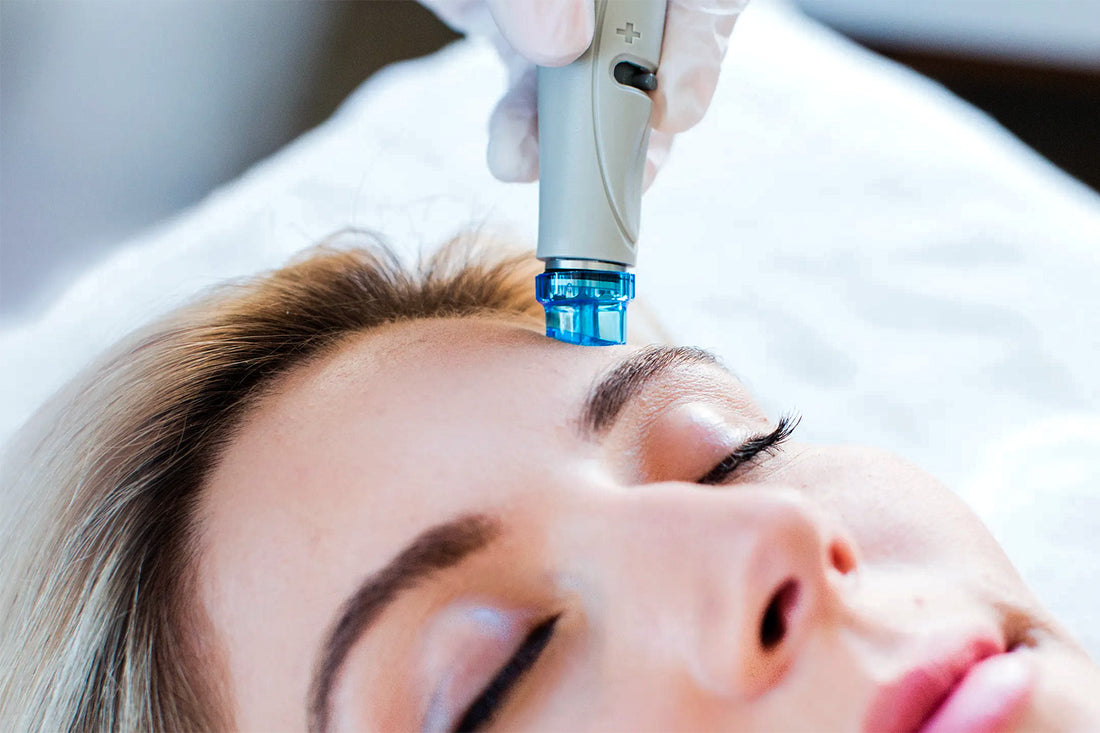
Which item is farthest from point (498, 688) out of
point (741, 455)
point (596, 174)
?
point (596, 174)

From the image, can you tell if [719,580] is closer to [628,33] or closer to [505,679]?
[505,679]

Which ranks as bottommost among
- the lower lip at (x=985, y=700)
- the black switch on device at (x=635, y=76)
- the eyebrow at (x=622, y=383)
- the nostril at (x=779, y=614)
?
the lower lip at (x=985, y=700)

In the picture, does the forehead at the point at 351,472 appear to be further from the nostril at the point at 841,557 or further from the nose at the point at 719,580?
the nostril at the point at 841,557

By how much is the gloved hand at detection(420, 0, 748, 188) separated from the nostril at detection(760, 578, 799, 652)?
45 cm

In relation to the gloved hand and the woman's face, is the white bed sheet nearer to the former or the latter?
the gloved hand

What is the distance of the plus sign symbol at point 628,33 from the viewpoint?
2.68ft

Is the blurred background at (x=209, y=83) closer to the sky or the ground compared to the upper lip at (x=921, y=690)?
closer to the sky

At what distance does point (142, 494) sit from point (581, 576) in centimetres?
41

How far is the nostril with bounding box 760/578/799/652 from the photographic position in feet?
2.10

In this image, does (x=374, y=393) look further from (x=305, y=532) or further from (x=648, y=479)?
(x=648, y=479)

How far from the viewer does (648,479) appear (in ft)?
2.42

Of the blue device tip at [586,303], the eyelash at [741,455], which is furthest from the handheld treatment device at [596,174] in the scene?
the eyelash at [741,455]

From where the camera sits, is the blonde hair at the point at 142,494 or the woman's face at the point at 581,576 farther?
the blonde hair at the point at 142,494

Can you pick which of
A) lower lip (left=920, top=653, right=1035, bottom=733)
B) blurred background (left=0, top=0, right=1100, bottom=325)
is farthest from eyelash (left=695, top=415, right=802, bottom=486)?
blurred background (left=0, top=0, right=1100, bottom=325)
